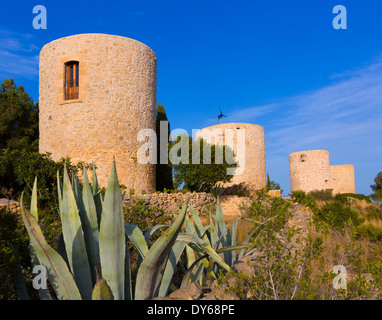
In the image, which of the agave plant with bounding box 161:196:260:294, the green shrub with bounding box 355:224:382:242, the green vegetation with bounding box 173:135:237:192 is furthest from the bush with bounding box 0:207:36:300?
the green vegetation with bounding box 173:135:237:192

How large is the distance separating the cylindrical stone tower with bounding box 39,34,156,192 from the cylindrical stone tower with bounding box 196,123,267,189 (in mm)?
9037

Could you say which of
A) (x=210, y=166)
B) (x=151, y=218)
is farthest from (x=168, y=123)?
(x=151, y=218)

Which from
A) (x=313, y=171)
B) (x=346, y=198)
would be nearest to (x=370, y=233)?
(x=346, y=198)

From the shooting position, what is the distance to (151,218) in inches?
189

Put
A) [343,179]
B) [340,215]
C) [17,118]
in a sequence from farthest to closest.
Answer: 1. [343,179]
2. [17,118]
3. [340,215]

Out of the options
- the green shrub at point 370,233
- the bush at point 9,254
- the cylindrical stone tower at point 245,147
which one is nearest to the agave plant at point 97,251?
the bush at point 9,254

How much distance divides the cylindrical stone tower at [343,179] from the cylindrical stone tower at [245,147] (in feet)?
26.7

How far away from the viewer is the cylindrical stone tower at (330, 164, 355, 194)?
23.1m

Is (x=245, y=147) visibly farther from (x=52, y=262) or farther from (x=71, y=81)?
(x=52, y=262)

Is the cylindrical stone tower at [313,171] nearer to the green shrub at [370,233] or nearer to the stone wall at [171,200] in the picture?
the stone wall at [171,200]

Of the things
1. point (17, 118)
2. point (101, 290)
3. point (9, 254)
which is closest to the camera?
point (101, 290)

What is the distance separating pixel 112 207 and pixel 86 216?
1.34 ft

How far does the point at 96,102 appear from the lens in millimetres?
9102

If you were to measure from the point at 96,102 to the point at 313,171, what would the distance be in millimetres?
15927
